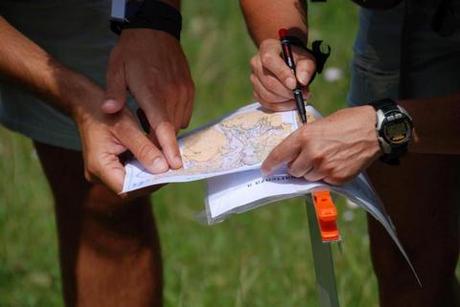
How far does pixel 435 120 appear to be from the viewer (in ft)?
9.27

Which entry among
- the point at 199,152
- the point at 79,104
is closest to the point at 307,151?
the point at 199,152

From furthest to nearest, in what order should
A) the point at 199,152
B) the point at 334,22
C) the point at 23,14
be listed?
the point at 334,22, the point at 23,14, the point at 199,152

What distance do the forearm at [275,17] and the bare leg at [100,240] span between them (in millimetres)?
691

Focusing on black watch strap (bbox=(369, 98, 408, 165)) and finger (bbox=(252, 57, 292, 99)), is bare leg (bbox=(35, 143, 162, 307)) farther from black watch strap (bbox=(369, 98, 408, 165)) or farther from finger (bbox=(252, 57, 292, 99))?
black watch strap (bbox=(369, 98, 408, 165))

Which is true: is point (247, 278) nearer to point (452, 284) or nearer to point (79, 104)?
point (452, 284)

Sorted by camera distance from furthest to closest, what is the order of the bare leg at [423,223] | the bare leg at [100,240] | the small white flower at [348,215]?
1. the small white flower at [348,215]
2. the bare leg at [100,240]
3. the bare leg at [423,223]

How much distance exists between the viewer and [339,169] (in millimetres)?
2732

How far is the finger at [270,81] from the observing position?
2982mm

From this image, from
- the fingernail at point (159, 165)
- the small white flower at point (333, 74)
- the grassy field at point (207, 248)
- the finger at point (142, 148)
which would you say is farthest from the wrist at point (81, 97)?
the small white flower at point (333, 74)

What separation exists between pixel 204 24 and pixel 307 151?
441cm

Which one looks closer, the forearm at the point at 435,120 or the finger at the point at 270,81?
the forearm at the point at 435,120

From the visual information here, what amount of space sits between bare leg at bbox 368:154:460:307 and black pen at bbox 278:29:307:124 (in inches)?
21.6

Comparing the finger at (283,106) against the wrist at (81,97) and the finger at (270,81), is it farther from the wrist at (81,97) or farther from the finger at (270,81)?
the wrist at (81,97)

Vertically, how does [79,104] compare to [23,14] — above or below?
below
